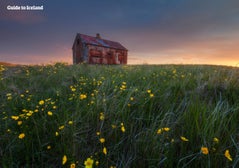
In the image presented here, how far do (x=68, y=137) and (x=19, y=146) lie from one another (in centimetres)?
49

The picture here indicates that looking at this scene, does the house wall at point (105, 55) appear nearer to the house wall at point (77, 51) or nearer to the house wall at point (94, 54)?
the house wall at point (94, 54)

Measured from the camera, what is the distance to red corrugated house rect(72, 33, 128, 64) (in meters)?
18.7

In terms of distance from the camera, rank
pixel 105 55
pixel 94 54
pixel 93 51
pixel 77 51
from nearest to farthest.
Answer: pixel 93 51, pixel 94 54, pixel 77 51, pixel 105 55

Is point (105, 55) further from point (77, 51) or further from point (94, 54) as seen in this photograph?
point (77, 51)

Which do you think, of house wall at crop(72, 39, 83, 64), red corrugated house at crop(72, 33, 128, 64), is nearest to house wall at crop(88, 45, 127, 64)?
red corrugated house at crop(72, 33, 128, 64)

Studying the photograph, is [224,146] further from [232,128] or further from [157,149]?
[157,149]

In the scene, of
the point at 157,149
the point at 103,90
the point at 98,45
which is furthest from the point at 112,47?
the point at 157,149

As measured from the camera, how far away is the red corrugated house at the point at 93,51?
18.7 m

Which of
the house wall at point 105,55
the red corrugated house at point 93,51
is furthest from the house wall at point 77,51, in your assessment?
the house wall at point 105,55

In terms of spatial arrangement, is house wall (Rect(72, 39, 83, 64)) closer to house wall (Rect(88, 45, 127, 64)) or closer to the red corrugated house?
the red corrugated house

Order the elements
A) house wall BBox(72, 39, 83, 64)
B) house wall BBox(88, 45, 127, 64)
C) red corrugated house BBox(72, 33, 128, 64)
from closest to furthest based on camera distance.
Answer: red corrugated house BBox(72, 33, 128, 64), house wall BBox(88, 45, 127, 64), house wall BBox(72, 39, 83, 64)

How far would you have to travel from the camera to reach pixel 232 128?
1.33 metres

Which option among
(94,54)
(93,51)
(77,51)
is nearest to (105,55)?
(94,54)

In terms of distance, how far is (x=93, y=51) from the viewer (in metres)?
19.2
